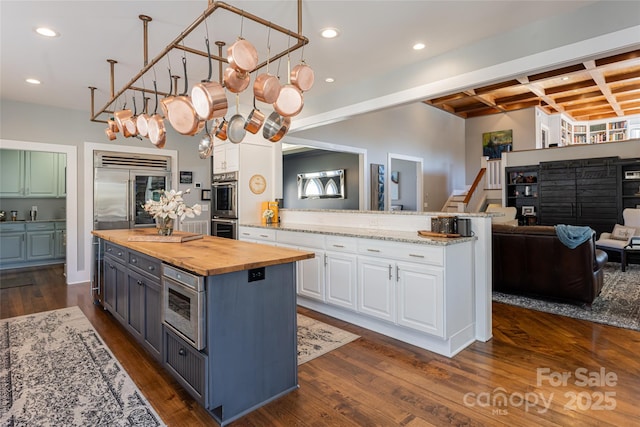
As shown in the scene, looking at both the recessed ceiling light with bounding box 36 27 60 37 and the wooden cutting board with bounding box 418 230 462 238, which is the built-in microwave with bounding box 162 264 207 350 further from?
the recessed ceiling light with bounding box 36 27 60 37

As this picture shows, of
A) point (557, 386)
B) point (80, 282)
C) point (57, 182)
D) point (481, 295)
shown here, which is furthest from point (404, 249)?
point (57, 182)

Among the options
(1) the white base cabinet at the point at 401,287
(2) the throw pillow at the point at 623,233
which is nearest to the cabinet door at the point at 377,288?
(1) the white base cabinet at the point at 401,287

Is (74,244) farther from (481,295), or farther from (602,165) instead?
(602,165)

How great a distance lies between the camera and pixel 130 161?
5789 millimetres

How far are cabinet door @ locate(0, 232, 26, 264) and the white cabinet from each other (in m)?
3.85

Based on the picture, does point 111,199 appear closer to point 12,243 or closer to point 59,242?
point 59,242

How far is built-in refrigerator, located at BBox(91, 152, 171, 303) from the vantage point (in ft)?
18.1

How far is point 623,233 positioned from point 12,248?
10759 millimetres

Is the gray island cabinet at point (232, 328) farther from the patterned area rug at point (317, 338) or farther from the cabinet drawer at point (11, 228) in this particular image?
the cabinet drawer at point (11, 228)

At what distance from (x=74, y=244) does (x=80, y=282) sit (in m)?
0.59

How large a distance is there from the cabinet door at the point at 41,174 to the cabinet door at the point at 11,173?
90mm

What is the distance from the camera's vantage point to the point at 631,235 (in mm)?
6078

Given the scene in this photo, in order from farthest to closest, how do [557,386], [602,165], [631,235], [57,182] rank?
1. [602,165]
2. [57,182]
3. [631,235]
4. [557,386]

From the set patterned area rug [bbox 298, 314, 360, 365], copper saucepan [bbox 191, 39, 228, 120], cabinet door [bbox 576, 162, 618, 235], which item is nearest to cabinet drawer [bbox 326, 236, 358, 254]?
patterned area rug [bbox 298, 314, 360, 365]
